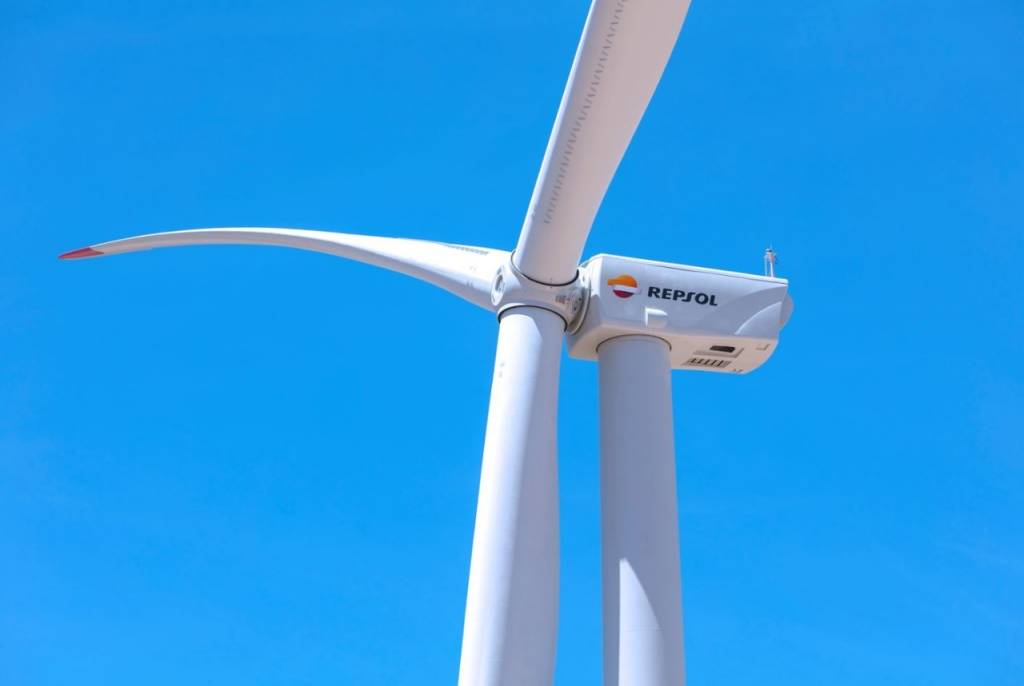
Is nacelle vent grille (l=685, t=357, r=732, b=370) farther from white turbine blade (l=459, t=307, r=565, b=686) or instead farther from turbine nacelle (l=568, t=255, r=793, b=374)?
white turbine blade (l=459, t=307, r=565, b=686)

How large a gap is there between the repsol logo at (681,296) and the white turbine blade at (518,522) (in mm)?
1239

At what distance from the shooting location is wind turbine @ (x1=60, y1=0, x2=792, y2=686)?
10.9 metres

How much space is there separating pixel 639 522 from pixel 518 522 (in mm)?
1287

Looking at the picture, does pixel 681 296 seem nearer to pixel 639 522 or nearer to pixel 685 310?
Result: pixel 685 310

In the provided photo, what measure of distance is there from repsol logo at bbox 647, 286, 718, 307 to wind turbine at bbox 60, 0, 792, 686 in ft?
0.08

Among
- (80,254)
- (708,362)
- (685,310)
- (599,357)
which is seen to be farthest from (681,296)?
(80,254)

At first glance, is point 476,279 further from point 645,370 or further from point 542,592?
point 542,592

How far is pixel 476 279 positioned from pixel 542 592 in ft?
12.3

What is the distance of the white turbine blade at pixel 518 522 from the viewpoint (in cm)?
1097

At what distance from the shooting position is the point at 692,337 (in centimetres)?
1334

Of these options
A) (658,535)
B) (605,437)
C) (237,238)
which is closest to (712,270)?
(605,437)

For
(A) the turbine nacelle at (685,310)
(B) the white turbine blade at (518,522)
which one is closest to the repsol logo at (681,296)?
(A) the turbine nacelle at (685,310)

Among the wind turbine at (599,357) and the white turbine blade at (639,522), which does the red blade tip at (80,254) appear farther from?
the white turbine blade at (639,522)

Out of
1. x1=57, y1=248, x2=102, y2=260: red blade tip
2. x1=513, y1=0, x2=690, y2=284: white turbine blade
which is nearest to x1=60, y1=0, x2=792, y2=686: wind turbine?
x1=513, y1=0, x2=690, y2=284: white turbine blade
